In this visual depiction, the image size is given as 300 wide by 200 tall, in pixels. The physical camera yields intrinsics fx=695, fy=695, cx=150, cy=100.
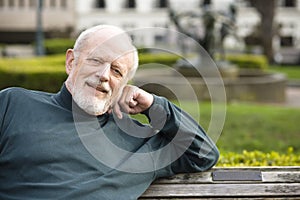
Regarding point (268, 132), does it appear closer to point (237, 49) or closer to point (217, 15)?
point (217, 15)

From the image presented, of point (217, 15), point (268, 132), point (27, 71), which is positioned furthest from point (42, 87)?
point (268, 132)

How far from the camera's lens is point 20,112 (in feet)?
8.14

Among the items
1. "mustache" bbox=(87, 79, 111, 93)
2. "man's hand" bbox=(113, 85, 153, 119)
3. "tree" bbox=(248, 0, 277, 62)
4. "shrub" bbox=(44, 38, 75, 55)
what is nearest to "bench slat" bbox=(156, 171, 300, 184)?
"man's hand" bbox=(113, 85, 153, 119)

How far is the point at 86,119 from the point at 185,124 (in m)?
0.36

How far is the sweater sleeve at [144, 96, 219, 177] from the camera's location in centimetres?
246

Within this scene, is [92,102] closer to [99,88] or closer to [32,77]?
[99,88]

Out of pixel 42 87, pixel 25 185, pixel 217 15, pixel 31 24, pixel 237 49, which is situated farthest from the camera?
pixel 31 24

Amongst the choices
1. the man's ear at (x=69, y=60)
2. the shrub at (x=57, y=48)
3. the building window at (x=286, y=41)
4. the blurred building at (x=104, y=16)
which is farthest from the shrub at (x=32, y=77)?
the building window at (x=286, y=41)

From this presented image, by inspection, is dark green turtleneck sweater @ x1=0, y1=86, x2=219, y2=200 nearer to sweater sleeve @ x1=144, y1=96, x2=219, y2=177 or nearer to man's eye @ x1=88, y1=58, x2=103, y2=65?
sweater sleeve @ x1=144, y1=96, x2=219, y2=177


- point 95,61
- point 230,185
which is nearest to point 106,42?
point 95,61

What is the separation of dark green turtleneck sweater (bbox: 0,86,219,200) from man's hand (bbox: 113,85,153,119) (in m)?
0.03

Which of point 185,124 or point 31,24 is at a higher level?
point 185,124

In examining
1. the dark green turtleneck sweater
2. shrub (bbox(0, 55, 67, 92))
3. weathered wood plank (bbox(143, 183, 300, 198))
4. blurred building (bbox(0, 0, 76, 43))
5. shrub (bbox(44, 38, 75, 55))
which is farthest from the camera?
blurred building (bbox(0, 0, 76, 43))

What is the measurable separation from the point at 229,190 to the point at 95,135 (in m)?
0.53
